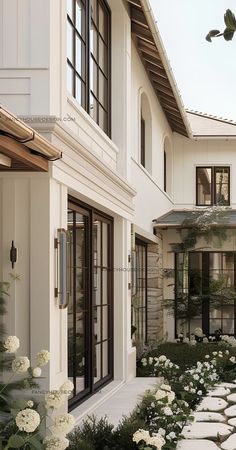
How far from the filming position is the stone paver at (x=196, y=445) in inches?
246

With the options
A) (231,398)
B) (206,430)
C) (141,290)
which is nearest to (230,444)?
(206,430)

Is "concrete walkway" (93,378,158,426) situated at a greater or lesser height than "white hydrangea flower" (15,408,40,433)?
lesser

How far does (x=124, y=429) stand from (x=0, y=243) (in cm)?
176

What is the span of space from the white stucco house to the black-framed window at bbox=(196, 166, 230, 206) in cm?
51

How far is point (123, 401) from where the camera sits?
779cm

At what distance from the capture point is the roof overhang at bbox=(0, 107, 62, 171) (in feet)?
12.5

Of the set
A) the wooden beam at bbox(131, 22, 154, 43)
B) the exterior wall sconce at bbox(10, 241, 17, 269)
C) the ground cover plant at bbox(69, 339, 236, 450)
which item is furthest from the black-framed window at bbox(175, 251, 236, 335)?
the exterior wall sconce at bbox(10, 241, 17, 269)

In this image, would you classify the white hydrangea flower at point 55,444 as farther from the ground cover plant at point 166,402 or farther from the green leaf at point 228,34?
the green leaf at point 228,34

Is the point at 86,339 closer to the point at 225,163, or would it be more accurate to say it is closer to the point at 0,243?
the point at 0,243

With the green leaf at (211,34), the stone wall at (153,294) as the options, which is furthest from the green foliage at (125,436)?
the stone wall at (153,294)

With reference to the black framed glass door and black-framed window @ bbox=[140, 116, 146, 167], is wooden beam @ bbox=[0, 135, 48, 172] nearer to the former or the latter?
the black framed glass door

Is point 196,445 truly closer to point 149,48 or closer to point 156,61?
point 149,48

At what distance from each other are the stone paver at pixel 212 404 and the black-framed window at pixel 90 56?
3.63 metres

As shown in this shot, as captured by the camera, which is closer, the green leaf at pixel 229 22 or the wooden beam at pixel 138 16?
the green leaf at pixel 229 22
